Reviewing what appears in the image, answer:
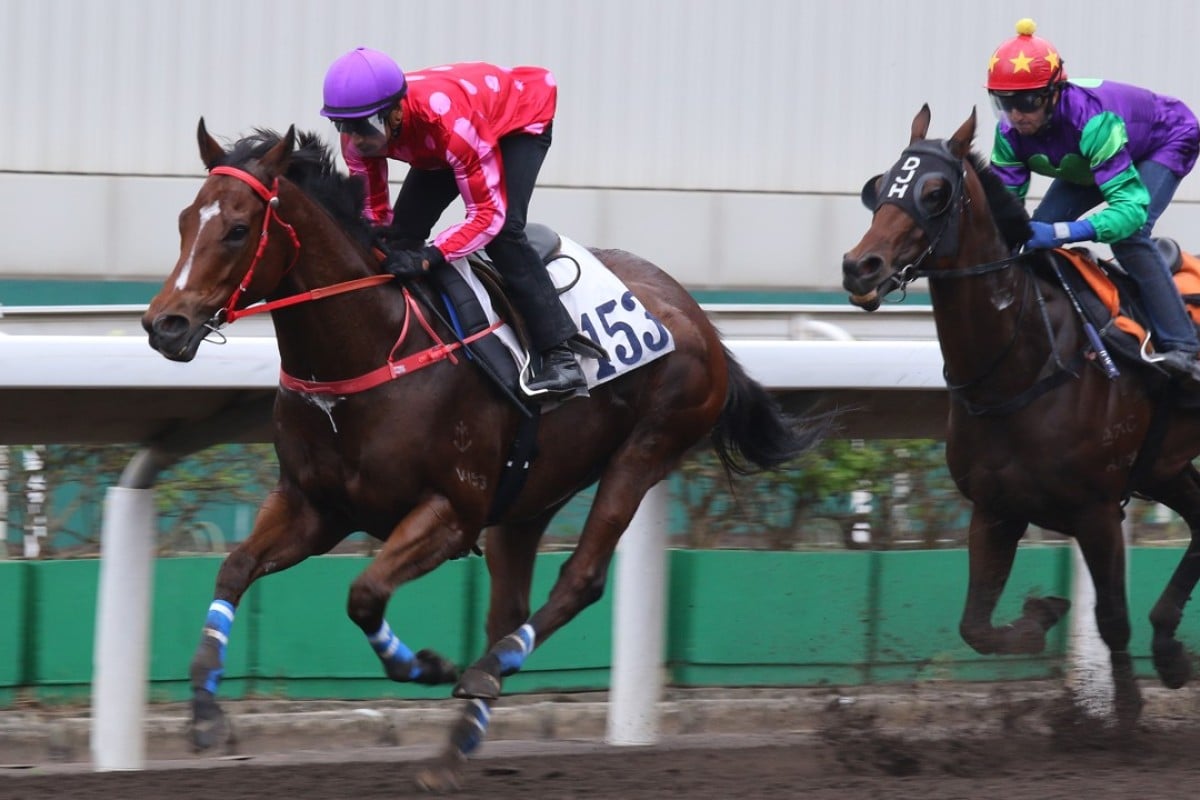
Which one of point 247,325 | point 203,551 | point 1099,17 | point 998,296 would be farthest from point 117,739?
point 1099,17

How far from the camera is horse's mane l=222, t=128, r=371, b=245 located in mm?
4363

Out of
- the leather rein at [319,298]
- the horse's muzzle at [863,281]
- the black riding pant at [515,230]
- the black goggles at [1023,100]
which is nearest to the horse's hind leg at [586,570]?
the black riding pant at [515,230]

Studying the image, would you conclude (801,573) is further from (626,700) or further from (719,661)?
(626,700)

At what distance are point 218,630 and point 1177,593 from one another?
9.47 feet

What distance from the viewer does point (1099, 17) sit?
1205cm

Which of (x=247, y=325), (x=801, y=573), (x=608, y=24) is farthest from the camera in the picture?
(x=608, y=24)

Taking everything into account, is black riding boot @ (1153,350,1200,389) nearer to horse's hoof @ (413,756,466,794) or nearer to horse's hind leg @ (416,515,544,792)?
horse's hind leg @ (416,515,544,792)

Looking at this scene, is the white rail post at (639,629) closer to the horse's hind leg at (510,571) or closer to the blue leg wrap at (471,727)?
the horse's hind leg at (510,571)

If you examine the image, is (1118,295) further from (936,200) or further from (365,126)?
(365,126)

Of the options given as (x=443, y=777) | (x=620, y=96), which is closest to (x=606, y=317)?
(x=443, y=777)

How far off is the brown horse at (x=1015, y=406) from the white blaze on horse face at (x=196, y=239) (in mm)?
1839

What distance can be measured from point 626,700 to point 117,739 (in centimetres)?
145

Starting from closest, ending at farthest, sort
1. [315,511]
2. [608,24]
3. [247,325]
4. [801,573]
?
1. [315,511]
2. [801,573]
3. [247,325]
4. [608,24]

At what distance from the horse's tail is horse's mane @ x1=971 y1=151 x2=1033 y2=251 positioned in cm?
76
